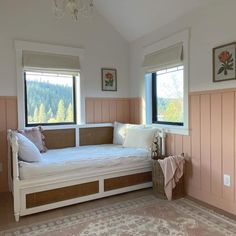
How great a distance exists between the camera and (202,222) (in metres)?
2.40

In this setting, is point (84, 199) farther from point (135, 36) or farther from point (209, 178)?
point (135, 36)

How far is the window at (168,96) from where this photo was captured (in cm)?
340

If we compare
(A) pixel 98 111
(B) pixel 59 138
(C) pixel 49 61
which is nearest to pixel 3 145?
(B) pixel 59 138

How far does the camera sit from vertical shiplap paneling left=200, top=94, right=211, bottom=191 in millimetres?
2850

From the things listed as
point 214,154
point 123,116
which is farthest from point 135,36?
point 214,154

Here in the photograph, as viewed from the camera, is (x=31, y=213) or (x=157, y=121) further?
(x=157, y=121)

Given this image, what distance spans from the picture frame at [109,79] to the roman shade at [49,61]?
52 centimetres

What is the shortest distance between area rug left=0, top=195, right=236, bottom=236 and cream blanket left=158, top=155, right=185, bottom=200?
0.71 ft

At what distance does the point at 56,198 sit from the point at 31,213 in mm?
306

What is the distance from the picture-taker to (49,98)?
3.80m

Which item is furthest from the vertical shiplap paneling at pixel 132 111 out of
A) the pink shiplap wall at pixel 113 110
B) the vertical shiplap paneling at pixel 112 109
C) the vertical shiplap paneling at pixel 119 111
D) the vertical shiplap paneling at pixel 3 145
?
the vertical shiplap paneling at pixel 3 145

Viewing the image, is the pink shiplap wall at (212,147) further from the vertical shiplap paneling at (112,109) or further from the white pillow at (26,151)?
the white pillow at (26,151)

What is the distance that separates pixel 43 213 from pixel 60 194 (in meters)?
0.27

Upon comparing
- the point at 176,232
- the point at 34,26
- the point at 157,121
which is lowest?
the point at 176,232
